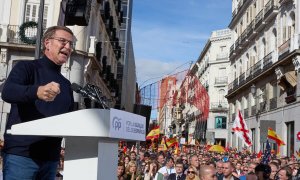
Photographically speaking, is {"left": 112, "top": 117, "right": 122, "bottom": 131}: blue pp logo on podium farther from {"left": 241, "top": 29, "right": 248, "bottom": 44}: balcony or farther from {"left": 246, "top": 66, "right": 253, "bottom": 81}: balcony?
{"left": 241, "top": 29, "right": 248, "bottom": 44}: balcony

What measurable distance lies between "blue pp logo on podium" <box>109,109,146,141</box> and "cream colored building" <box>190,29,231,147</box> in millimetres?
61871

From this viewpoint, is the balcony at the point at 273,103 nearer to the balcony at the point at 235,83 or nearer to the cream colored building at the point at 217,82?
the balcony at the point at 235,83

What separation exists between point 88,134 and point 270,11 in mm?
31702

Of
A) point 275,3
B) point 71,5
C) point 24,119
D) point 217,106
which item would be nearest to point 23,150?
point 24,119

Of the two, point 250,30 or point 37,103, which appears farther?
point 250,30

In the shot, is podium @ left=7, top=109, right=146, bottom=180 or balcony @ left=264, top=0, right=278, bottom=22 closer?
podium @ left=7, top=109, right=146, bottom=180

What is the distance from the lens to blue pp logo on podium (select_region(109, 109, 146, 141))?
2.44 meters

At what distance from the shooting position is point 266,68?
32531mm

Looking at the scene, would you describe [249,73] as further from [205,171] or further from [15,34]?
[205,171]

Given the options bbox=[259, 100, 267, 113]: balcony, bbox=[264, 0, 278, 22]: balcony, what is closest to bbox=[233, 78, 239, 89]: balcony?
bbox=[259, 100, 267, 113]: balcony

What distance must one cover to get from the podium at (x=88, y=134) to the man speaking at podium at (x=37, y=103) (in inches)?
4.6

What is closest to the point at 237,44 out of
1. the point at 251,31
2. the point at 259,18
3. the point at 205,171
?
the point at 251,31

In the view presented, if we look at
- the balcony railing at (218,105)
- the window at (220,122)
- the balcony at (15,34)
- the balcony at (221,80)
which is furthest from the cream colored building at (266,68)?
the balcony at (221,80)

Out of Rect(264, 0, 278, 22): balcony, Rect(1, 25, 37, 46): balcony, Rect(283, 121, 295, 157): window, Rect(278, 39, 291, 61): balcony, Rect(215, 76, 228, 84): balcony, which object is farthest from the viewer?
Rect(215, 76, 228, 84): balcony
